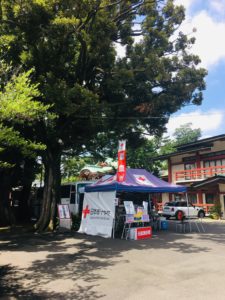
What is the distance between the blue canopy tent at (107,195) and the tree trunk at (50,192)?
2.05m

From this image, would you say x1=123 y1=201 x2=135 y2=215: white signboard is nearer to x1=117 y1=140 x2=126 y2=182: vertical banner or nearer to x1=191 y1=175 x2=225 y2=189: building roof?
x1=117 y1=140 x2=126 y2=182: vertical banner

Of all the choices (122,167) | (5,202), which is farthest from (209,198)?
(5,202)

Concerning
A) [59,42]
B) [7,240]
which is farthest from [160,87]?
[7,240]

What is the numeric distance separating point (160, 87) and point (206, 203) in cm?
1692

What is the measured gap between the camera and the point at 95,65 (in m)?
16.0

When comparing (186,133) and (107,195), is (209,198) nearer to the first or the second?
(107,195)

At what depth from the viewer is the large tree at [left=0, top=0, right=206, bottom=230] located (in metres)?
13.2

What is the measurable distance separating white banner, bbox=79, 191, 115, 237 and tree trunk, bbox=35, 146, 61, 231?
2049 mm

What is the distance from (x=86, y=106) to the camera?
13.4 metres

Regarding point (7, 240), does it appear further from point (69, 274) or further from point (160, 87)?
point (160, 87)

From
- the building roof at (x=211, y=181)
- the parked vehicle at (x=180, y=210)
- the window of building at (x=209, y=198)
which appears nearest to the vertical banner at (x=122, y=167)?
the parked vehicle at (x=180, y=210)

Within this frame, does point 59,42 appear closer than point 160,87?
Yes

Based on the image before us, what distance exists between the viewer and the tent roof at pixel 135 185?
13.6 m

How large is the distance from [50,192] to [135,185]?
505cm
